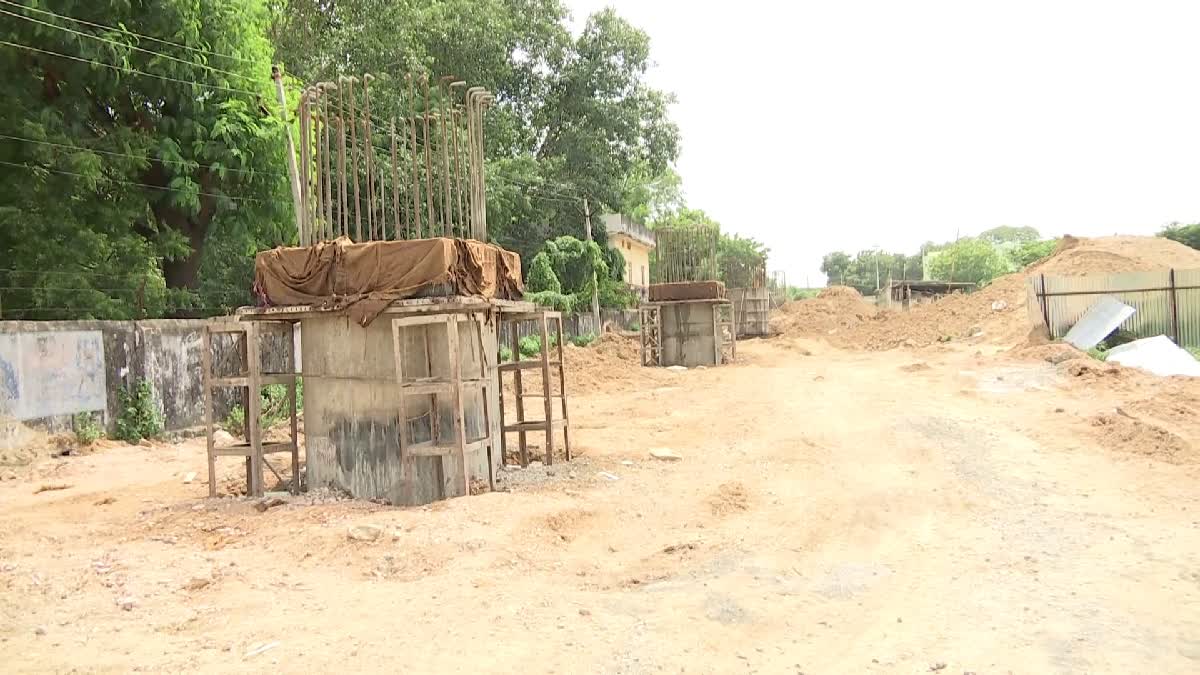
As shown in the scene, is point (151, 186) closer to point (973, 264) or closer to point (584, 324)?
point (584, 324)

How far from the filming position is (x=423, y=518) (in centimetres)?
752

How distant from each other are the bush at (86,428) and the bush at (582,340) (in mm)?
16673

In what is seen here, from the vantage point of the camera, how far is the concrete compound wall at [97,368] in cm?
1255

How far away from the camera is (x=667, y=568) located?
642cm

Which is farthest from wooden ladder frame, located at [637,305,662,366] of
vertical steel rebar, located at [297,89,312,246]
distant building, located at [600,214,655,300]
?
vertical steel rebar, located at [297,89,312,246]

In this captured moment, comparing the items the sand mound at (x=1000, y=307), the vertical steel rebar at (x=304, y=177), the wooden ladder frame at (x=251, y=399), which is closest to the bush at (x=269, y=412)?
the wooden ladder frame at (x=251, y=399)

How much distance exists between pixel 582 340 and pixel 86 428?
691 inches

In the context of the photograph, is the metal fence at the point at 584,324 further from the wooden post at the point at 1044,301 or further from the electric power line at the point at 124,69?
the wooden post at the point at 1044,301

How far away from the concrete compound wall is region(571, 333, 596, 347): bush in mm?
14112

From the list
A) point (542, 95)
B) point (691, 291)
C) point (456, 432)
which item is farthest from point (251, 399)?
point (542, 95)

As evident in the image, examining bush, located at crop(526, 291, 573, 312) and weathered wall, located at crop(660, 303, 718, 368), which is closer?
weathered wall, located at crop(660, 303, 718, 368)

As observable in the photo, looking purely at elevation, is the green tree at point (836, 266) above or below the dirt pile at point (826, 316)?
above

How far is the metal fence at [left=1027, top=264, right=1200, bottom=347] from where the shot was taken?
19.2m

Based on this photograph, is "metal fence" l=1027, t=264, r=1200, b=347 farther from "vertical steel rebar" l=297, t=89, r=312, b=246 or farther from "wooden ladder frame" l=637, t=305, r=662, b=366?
"vertical steel rebar" l=297, t=89, r=312, b=246
